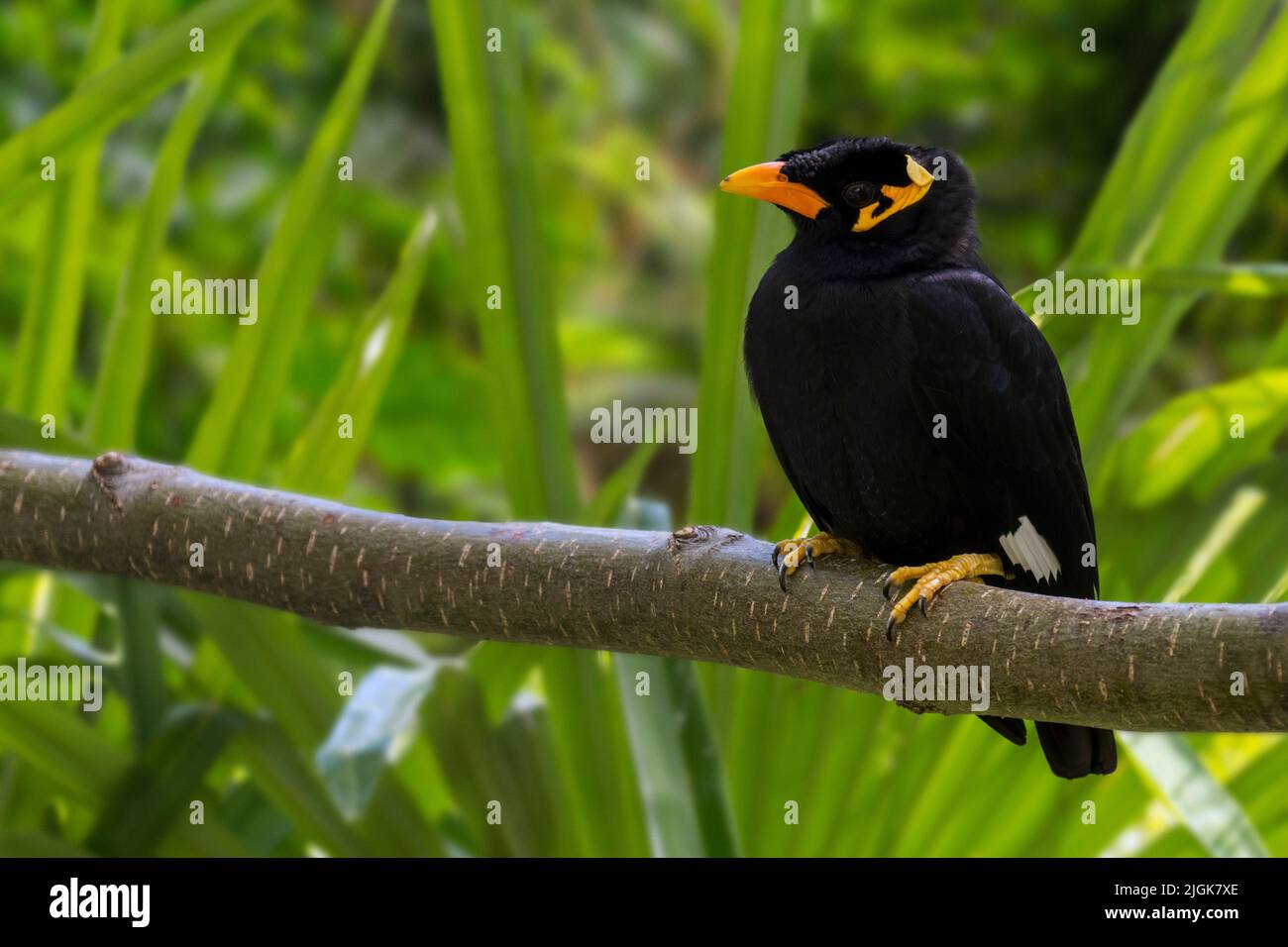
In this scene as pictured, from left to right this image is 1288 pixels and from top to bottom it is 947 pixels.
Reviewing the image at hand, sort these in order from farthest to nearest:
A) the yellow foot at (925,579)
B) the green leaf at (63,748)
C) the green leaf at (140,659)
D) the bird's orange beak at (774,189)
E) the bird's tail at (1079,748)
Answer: the green leaf at (140,659)
the green leaf at (63,748)
the bird's orange beak at (774,189)
the bird's tail at (1079,748)
the yellow foot at (925,579)

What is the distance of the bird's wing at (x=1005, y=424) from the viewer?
113 cm

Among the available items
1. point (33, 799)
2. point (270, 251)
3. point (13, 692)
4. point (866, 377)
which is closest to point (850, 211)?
point (866, 377)

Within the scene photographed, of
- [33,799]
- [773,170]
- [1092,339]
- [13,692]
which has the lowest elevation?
[33,799]

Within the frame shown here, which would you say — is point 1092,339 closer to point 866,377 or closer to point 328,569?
point 866,377

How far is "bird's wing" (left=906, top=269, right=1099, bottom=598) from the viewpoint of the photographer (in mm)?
1128

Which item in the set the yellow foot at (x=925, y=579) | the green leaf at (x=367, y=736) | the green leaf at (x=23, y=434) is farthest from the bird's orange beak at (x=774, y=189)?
the green leaf at (x=23, y=434)

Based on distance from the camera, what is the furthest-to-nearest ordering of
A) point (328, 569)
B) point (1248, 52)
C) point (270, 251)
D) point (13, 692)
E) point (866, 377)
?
point (270, 251)
point (1248, 52)
point (13, 692)
point (866, 377)
point (328, 569)

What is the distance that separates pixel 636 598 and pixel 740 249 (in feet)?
1.85

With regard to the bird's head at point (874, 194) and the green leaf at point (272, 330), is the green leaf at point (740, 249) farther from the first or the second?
the green leaf at point (272, 330)

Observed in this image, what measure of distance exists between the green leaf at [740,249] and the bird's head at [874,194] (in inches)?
6.5

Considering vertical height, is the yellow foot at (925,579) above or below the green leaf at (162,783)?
above

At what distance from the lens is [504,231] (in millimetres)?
1376

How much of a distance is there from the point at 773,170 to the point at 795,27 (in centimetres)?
25

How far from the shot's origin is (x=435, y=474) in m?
3.25
